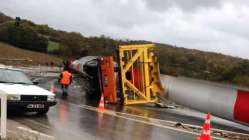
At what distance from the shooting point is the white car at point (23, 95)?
13.4 meters

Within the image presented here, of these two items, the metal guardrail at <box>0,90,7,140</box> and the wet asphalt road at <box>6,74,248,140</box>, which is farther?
the wet asphalt road at <box>6,74,248,140</box>

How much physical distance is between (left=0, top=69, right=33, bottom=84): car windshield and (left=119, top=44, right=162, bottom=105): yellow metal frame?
5.15 meters

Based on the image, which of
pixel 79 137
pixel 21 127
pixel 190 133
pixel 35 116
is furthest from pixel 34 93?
pixel 190 133

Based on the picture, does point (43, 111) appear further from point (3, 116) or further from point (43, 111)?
point (3, 116)

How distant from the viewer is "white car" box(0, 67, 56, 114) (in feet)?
44.0

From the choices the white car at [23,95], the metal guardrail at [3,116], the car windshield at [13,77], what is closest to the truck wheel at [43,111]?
the white car at [23,95]

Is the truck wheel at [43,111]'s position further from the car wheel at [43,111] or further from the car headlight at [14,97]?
the car headlight at [14,97]

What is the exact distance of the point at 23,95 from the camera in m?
13.6

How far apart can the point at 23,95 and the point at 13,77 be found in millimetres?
1824

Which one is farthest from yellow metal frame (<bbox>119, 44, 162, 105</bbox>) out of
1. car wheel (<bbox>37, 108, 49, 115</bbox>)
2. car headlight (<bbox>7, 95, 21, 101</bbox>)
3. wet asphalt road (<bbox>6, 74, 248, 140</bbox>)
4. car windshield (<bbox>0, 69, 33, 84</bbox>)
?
car headlight (<bbox>7, 95, 21, 101</bbox>)

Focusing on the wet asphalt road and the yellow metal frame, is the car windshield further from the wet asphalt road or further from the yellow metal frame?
the yellow metal frame

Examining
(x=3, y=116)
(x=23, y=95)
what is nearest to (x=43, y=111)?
(x=23, y=95)

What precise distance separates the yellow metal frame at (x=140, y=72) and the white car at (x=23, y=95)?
527cm

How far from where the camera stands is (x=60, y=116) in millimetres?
14570
